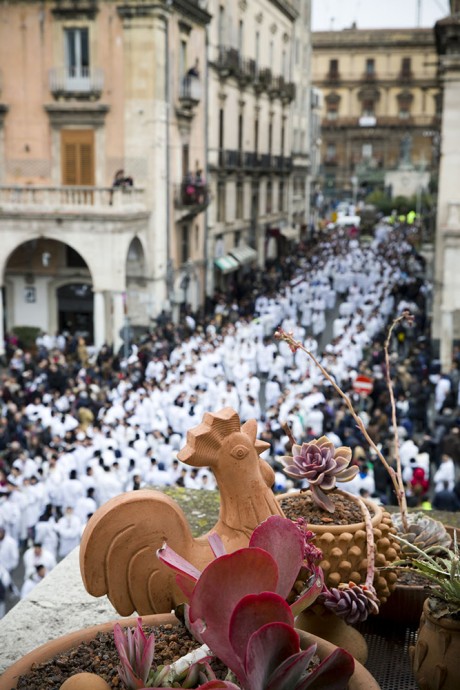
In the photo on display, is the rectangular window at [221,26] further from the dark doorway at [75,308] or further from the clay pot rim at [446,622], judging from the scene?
the clay pot rim at [446,622]

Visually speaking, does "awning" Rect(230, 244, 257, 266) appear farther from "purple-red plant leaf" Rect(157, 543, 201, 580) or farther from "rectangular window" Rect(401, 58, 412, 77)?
"rectangular window" Rect(401, 58, 412, 77)

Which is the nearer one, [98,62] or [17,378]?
[17,378]

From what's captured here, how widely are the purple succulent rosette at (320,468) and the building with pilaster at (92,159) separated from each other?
2181cm

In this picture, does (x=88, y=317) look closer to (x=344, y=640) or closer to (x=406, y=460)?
(x=406, y=460)

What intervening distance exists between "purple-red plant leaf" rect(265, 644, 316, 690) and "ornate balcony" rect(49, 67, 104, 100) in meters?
26.3

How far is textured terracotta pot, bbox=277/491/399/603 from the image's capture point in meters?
3.52

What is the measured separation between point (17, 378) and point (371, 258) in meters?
25.8

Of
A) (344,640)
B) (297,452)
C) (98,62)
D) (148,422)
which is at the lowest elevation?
(148,422)

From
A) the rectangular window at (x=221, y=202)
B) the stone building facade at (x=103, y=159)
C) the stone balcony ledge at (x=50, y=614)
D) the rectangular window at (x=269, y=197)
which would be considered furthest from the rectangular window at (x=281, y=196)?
the stone balcony ledge at (x=50, y=614)

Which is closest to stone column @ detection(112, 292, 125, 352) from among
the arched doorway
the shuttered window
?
the arched doorway

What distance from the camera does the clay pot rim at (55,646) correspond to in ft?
9.30

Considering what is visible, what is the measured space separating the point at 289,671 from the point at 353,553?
130 centimetres

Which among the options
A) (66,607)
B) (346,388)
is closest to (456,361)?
(346,388)

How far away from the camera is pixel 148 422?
17.8 metres
